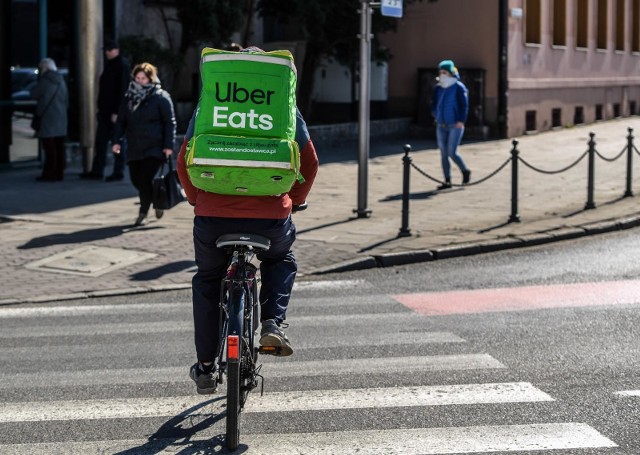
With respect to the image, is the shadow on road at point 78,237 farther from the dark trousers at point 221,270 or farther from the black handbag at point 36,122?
the dark trousers at point 221,270

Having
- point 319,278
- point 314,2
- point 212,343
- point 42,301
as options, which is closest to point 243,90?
point 212,343

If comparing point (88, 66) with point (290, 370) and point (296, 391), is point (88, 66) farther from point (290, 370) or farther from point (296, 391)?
point (296, 391)

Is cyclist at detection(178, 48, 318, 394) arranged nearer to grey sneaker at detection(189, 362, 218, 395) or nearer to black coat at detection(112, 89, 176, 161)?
grey sneaker at detection(189, 362, 218, 395)

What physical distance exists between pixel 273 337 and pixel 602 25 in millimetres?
31656

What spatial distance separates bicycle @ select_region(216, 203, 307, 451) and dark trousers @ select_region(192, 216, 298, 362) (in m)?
0.08

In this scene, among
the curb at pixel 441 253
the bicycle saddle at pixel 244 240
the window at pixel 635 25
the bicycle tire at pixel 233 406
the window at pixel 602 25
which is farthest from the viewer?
the window at pixel 635 25

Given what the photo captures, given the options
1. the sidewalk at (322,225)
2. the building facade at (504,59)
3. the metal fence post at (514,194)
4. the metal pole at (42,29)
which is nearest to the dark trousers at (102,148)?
the sidewalk at (322,225)

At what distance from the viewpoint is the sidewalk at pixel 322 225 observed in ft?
37.4

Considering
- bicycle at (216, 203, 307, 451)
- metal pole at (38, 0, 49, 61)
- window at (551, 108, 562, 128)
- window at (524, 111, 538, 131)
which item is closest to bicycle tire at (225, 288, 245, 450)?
bicycle at (216, 203, 307, 451)

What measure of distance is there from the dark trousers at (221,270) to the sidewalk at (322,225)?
438 cm

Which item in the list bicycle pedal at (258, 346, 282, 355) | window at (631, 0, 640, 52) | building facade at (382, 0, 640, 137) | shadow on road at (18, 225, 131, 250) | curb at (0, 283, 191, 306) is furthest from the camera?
window at (631, 0, 640, 52)

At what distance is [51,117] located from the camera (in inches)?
706

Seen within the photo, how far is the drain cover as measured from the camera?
11516 millimetres

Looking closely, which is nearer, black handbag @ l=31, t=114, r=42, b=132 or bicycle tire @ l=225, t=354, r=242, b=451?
bicycle tire @ l=225, t=354, r=242, b=451
